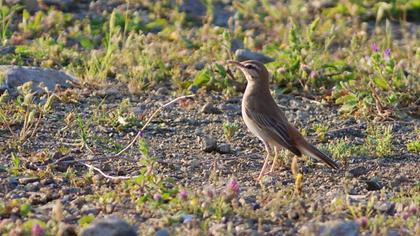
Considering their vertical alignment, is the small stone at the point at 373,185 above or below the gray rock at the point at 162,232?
below

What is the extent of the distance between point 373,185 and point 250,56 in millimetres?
3580

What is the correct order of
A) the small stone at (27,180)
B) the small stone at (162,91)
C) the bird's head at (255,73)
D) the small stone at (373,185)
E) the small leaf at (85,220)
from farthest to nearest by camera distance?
1. the small stone at (162,91)
2. the bird's head at (255,73)
3. the small stone at (373,185)
4. the small stone at (27,180)
5. the small leaf at (85,220)

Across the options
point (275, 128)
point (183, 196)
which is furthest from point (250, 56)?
point (183, 196)

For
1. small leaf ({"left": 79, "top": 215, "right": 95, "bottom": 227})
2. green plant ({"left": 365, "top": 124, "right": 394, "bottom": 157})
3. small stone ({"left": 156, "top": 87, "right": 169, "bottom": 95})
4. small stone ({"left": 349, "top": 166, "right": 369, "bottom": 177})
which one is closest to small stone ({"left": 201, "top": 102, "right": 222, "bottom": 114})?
small stone ({"left": 156, "top": 87, "right": 169, "bottom": 95})

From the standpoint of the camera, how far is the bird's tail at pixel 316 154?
8.63m

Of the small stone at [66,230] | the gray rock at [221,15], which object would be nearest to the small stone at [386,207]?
the small stone at [66,230]

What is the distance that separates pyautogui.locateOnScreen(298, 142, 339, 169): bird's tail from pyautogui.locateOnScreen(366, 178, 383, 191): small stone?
34 cm

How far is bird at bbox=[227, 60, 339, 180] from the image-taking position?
876cm

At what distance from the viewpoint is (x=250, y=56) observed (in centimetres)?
1166

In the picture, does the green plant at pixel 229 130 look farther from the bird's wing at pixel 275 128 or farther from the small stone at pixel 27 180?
the small stone at pixel 27 180

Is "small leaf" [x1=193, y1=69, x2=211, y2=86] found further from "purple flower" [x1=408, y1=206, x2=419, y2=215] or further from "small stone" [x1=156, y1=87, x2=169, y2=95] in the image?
"purple flower" [x1=408, y1=206, x2=419, y2=215]

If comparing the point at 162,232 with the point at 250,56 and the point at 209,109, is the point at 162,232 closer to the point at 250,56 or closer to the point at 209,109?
the point at 209,109

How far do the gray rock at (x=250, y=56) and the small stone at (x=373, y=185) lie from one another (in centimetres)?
344

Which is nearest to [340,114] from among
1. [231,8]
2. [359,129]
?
[359,129]
